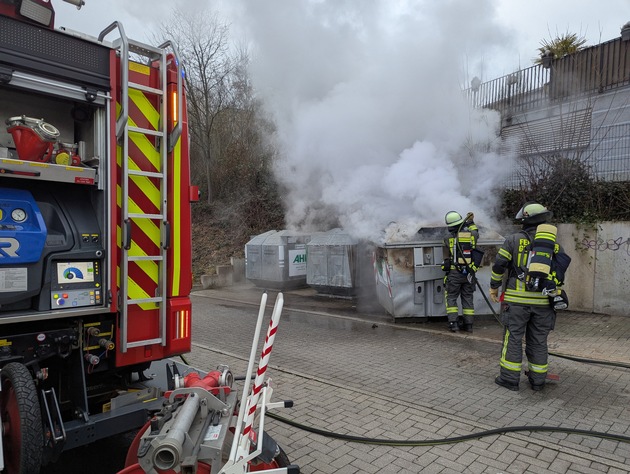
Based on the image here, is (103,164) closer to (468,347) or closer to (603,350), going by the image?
(468,347)

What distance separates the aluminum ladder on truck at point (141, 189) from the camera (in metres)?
2.90

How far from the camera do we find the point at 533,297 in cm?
448

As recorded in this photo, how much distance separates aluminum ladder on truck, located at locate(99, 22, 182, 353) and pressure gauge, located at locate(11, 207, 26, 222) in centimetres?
52

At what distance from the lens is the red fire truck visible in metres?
2.43

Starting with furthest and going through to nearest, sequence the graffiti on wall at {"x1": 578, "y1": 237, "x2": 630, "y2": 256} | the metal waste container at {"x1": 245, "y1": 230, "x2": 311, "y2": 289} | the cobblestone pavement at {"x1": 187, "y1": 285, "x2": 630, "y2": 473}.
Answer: the metal waste container at {"x1": 245, "y1": 230, "x2": 311, "y2": 289} → the graffiti on wall at {"x1": 578, "y1": 237, "x2": 630, "y2": 256} → the cobblestone pavement at {"x1": 187, "y1": 285, "x2": 630, "y2": 473}

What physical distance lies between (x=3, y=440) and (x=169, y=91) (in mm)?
2252

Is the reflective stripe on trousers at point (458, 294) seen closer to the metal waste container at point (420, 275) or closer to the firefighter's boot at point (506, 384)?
the metal waste container at point (420, 275)

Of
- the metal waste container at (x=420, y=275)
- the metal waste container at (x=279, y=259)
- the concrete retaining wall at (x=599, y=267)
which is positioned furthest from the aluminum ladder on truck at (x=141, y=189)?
the metal waste container at (x=279, y=259)

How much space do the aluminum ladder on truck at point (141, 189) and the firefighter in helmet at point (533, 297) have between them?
10.8 ft

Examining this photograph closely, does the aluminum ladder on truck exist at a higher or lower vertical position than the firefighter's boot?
higher

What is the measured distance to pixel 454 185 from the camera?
8.46 meters

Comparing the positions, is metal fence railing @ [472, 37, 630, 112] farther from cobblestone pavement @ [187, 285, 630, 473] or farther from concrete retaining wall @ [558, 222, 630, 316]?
cobblestone pavement @ [187, 285, 630, 473]

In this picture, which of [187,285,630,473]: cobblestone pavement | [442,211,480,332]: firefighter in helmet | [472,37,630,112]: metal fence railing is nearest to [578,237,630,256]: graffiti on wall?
[187,285,630,473]: cobblestone pavement

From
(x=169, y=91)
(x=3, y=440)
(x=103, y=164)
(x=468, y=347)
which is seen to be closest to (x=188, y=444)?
(x=3, y=440)
